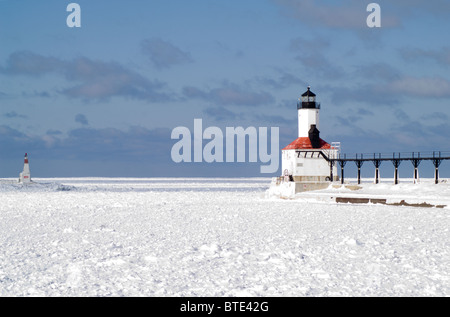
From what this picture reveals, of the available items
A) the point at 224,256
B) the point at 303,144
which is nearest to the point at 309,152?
the point at 303,144

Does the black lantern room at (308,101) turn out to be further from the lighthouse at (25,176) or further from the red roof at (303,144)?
the lighthouse at (25,176)

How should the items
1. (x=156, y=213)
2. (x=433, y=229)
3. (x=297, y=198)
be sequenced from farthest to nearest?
(x=297, y=198) → (x=156, y=213) → (x=433, y=229)

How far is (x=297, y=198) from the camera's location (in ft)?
117

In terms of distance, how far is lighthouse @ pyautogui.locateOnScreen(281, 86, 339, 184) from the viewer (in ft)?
144

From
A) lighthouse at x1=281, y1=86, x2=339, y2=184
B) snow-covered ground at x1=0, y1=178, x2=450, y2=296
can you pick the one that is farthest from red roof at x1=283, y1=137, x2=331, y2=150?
snow-covered ground at x1=0, y1=178, x2=450, y2=296

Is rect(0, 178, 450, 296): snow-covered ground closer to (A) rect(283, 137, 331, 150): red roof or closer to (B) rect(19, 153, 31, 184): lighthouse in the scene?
(A) rect(283, 137, 331, 150): red roof

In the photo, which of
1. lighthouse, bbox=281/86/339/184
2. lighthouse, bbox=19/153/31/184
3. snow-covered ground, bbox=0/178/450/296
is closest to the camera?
snow-covered ground, bbox=0/178/450/296

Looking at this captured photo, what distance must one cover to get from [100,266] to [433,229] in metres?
11.5

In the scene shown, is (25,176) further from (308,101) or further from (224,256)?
(224,256)

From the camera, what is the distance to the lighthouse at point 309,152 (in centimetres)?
4403

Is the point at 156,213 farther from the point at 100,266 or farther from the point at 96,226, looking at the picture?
the point at 100,266

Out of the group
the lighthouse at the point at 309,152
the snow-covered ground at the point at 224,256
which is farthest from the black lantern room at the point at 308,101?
the snow-covered ground at the point at 224,256

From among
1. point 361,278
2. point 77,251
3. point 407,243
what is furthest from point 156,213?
point 361,278
